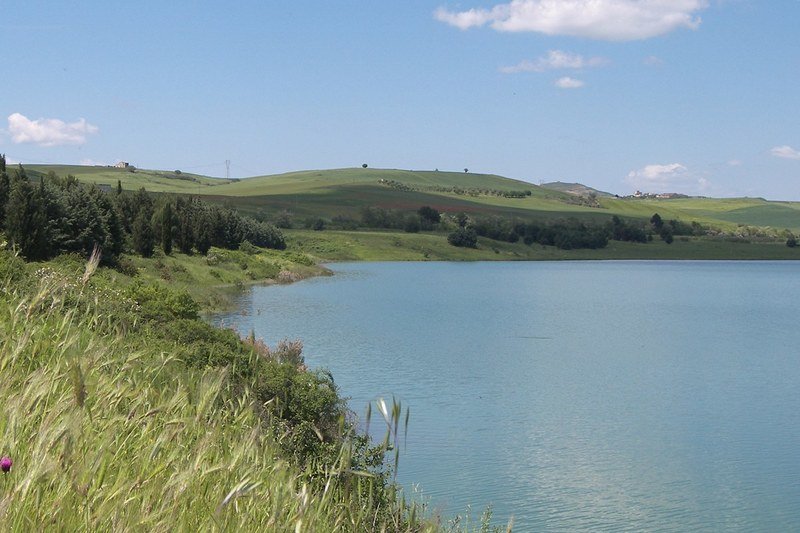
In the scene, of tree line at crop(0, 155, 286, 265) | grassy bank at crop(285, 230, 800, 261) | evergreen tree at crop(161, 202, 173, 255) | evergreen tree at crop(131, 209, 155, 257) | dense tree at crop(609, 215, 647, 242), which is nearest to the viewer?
tree line at crop(0, 155, 286, 265)

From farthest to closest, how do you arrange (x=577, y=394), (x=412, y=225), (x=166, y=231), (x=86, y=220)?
(x=412, y=225)
(x=166, y=231)
(x=86, y=220)
(x=577, y=394)

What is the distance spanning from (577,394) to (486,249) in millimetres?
125202

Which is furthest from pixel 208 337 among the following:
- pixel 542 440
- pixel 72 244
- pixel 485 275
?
pixel 485 275

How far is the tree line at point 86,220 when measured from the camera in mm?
50906

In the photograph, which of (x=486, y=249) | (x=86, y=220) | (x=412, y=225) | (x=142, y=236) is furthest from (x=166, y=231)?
(x=412, y=225)

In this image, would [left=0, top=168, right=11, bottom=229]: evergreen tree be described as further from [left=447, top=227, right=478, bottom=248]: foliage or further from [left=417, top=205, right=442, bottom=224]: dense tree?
[left=417, top=205, right=442, bottom=224]: dense tree

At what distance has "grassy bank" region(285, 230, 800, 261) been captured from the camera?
146 metres

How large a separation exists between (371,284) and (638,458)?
221 ft

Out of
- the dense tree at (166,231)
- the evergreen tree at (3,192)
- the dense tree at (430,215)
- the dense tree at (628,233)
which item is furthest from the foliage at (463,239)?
the evergreen tree at (3,192)

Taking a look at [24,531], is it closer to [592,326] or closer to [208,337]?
[208,337]

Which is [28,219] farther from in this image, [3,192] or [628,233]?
[628,233]

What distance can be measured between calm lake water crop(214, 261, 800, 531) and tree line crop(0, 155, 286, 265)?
9.67 metres

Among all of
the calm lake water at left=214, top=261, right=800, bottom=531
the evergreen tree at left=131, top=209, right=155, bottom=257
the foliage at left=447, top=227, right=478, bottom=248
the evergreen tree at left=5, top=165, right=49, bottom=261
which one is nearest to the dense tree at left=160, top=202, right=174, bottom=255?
the evergreen tree at left=131, top=209, right=155, bottom=257

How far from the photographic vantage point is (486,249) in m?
161
